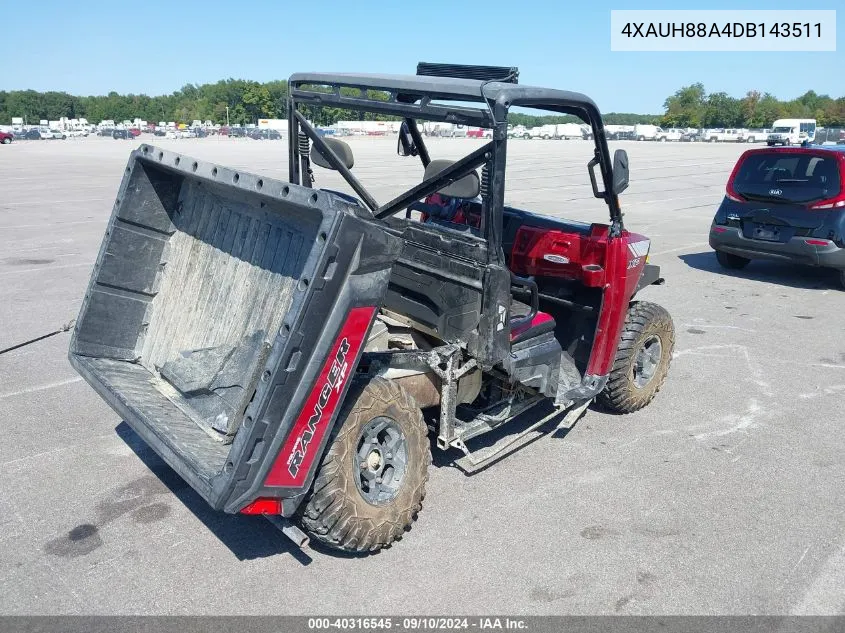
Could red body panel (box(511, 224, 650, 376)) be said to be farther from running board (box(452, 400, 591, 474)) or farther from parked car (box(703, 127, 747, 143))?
parked car (box(703, 127, 747, 143))

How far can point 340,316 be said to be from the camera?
117 inches

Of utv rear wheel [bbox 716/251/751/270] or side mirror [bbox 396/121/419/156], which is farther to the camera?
utv rear wheel [bbox 716/251/751/270]

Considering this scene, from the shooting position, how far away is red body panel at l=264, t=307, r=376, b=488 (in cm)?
300

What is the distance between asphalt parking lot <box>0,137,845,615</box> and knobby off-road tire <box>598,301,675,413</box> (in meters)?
0.17

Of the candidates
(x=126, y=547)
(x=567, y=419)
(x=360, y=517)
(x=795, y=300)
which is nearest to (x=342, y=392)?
(x=360, y=517)

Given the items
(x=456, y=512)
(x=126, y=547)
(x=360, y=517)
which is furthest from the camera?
(x=456, y=512)

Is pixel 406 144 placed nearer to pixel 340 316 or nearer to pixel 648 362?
pixel 648 362

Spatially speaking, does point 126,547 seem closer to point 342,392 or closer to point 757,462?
point 342,392

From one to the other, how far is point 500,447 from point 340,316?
6.27 ft

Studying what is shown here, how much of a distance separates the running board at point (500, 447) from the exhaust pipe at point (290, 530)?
1.09 meters

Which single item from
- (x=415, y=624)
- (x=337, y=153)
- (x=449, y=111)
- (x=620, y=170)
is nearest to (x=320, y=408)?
(x=415, y=624)

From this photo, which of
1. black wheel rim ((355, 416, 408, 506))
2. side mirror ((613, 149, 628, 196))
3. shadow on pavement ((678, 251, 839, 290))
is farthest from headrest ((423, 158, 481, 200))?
shadow on pavement ((678, 251, 839, 290))

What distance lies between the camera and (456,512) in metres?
4.09

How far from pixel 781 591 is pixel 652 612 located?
0.68 m
